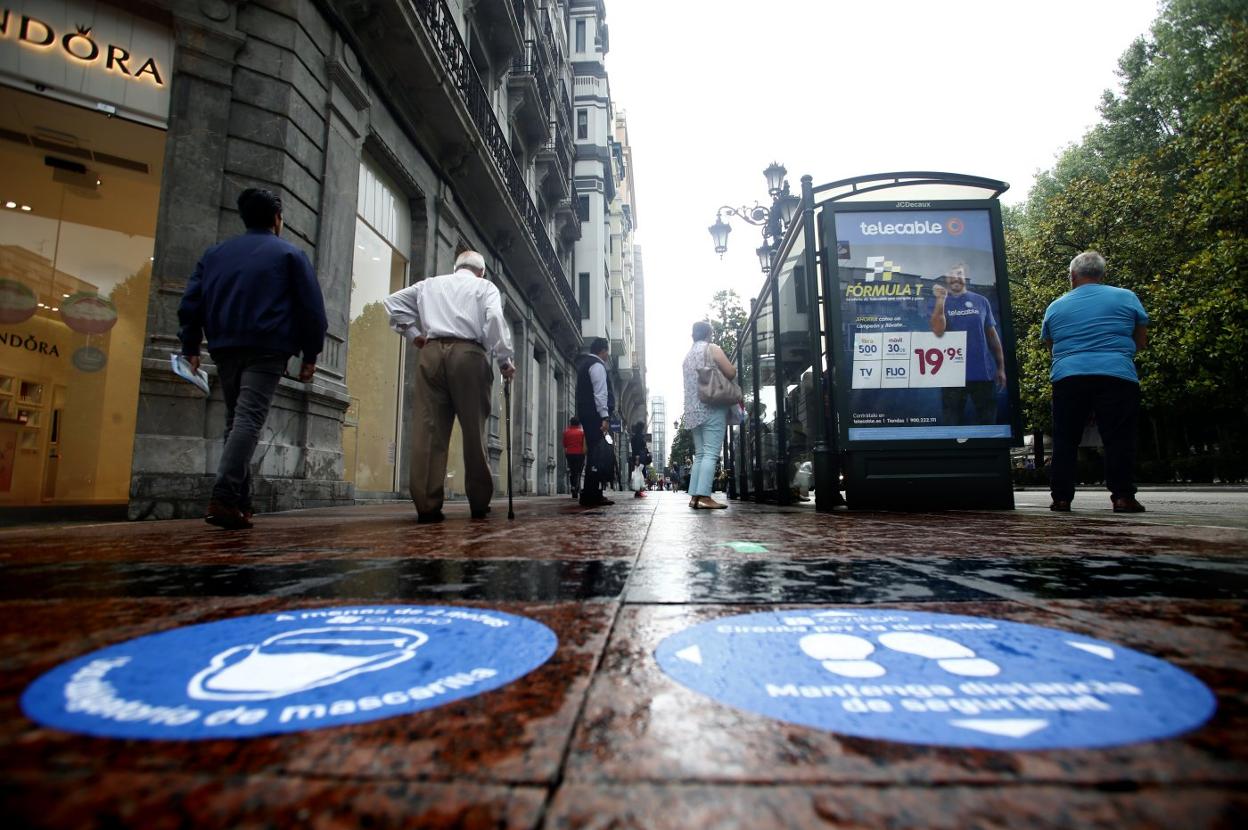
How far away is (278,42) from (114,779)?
7461mm

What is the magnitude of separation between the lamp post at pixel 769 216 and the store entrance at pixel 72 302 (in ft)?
23.6

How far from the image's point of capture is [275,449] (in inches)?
221

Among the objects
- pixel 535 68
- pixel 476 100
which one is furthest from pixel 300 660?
pixel 535 68

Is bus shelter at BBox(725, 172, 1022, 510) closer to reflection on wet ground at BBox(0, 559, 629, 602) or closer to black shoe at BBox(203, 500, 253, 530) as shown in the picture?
reflection on wet ground at BBox(0, 559, 629, 602)

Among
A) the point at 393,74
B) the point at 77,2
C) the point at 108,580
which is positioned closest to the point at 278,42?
the point at 77,2

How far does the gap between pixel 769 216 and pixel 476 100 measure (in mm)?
5610

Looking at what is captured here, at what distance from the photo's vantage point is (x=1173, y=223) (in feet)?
63.2

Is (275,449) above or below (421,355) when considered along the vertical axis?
below

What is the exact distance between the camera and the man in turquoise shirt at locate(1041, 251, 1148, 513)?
475 cm

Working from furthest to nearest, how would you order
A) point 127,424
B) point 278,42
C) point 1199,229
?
point 1199,229 → point 127,424 → point 278,42

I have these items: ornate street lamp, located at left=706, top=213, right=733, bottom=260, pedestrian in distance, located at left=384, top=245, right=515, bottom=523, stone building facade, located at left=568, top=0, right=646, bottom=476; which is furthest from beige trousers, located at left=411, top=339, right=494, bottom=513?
stone building facade, located at left=568, top=0, right=646, bottom=476

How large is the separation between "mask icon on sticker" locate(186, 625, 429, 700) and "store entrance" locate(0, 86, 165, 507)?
7.30m

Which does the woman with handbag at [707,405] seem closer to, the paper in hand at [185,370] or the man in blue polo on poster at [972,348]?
the man in blue polo on poster at [972,348]

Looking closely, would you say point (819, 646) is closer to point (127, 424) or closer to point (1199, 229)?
point (127, 424)
